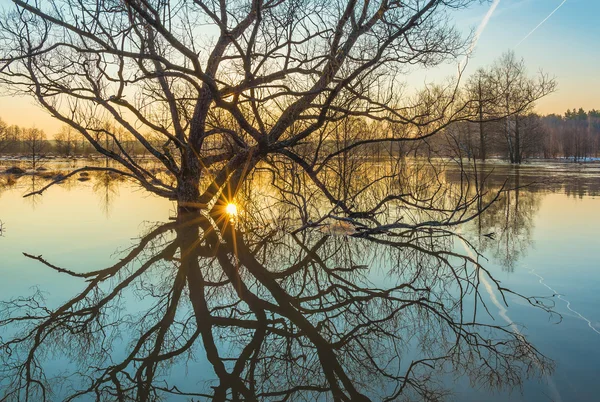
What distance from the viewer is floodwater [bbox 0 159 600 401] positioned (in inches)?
107

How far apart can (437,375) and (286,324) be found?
1.26m

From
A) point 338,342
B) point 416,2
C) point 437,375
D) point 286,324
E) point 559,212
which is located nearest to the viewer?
point 437,375

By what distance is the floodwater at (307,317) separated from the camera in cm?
273

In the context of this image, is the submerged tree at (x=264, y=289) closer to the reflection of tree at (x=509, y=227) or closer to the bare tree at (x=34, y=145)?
the reflection of tree at (x=509, y=227)

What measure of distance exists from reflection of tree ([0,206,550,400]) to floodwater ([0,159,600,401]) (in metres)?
0.01

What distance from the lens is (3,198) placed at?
560 inches

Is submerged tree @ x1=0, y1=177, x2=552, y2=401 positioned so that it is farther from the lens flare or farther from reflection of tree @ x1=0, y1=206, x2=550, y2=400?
the lens flare

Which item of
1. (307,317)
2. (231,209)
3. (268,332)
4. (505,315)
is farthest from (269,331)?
(231,209)

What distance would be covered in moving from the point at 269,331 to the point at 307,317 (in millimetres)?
418

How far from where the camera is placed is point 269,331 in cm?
346

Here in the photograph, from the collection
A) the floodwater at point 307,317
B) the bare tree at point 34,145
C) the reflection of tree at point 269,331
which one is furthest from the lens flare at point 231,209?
the bare tree at point 34,145

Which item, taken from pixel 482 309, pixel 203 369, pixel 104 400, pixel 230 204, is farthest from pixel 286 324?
pixel 230 204

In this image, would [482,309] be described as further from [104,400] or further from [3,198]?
[3,198]

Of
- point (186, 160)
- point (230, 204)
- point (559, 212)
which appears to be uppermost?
point (186, 160)
